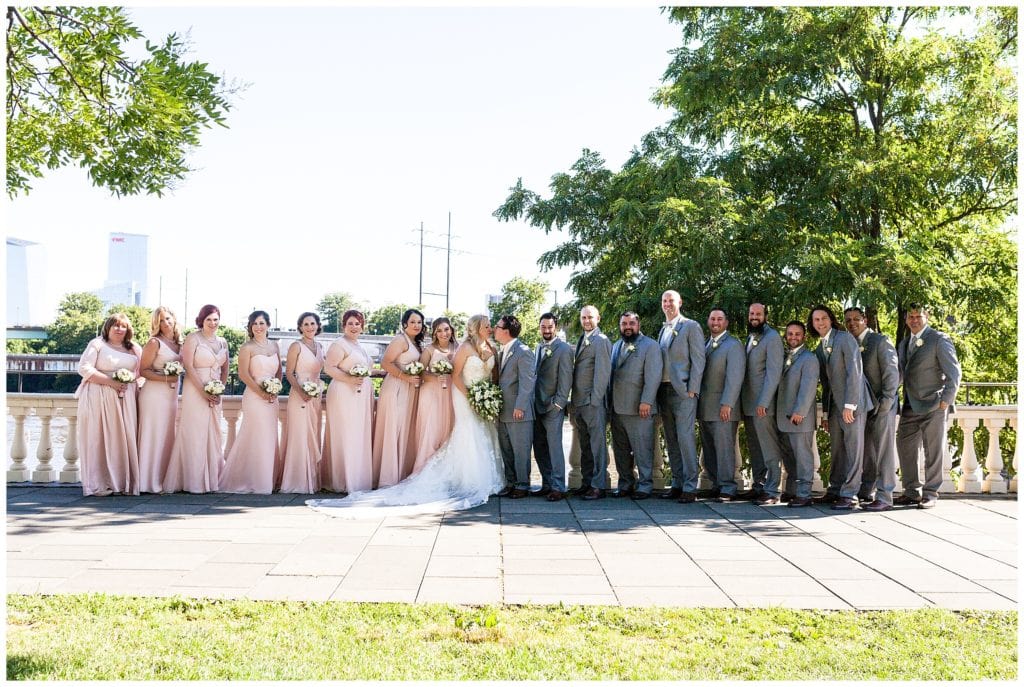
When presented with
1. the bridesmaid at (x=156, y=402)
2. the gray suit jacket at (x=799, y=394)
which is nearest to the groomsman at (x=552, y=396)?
the gray suit jacket at (x=799, y=394)

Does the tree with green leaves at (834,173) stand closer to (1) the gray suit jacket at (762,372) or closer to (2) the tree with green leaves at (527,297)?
(1) the gray suit jacket at (762,372)

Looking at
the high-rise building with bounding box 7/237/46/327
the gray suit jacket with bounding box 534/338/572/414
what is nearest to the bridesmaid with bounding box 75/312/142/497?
the gray suit jacket with bounding box 534/338/572/414

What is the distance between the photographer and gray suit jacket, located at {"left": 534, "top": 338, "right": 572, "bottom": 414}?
876 centimetres

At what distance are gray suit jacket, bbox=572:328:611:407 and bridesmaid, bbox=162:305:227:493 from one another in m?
3.65

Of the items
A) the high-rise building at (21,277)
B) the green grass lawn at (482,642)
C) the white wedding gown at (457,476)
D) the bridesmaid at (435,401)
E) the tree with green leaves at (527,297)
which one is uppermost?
the high-rise building at (21,277)

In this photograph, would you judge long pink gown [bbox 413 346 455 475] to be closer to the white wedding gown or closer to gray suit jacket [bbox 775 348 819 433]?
the white wedding gown

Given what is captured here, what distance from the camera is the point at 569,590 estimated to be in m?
5.07

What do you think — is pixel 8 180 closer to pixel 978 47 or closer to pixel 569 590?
pixel 569 590

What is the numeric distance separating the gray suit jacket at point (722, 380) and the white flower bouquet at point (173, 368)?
5.14 metres

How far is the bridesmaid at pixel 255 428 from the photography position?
884 centimetres

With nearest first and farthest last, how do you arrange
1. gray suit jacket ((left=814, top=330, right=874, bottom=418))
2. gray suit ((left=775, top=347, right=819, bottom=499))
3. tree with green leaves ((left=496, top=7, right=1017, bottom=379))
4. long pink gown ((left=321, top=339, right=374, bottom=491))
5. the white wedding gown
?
1. the white wedding gown
2. gray suit jacket ((left=814, top=330, right=874, bottom=418))
3. gray suit ((left=775, top=347, right=819, bottom=499))
4. long pink gown ((left=321, top=339, right=374, bottom=491))
5. tree with green leaves ((left=496, top=7, right=1017, bottom=379))

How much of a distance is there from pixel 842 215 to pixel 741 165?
161 cm

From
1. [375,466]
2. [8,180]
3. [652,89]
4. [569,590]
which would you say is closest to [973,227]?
[652,89]

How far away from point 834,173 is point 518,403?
5.02 meters
